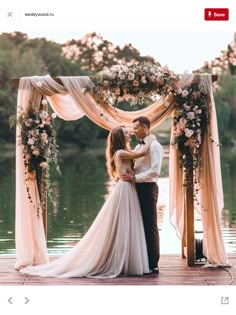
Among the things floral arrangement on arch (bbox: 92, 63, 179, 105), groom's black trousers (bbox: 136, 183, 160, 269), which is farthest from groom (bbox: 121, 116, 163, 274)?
floral arrangement on arch (bbox: 92, 63, 179, 105)

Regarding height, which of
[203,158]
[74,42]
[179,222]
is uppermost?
[74,42]

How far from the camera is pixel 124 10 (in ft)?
12.6

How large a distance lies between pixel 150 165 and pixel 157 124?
1.28ft

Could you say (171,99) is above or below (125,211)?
above

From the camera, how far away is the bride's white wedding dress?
5.04 m

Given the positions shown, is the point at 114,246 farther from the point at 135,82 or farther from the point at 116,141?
the point at 135,82

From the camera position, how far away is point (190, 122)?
5309mm

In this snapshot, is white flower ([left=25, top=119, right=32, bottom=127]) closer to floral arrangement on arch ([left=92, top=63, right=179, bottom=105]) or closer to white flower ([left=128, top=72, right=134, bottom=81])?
floral arrangement on arch ([left=92, top=63, right=179, bottom=105])

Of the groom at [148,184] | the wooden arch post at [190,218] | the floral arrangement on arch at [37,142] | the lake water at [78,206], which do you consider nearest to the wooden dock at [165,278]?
the wooden arch post at [190,218]

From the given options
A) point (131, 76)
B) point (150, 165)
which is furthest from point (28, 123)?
point (150, 165)

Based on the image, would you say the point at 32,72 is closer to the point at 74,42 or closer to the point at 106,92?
the point at 74,42

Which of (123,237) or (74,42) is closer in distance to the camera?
(123,237)
